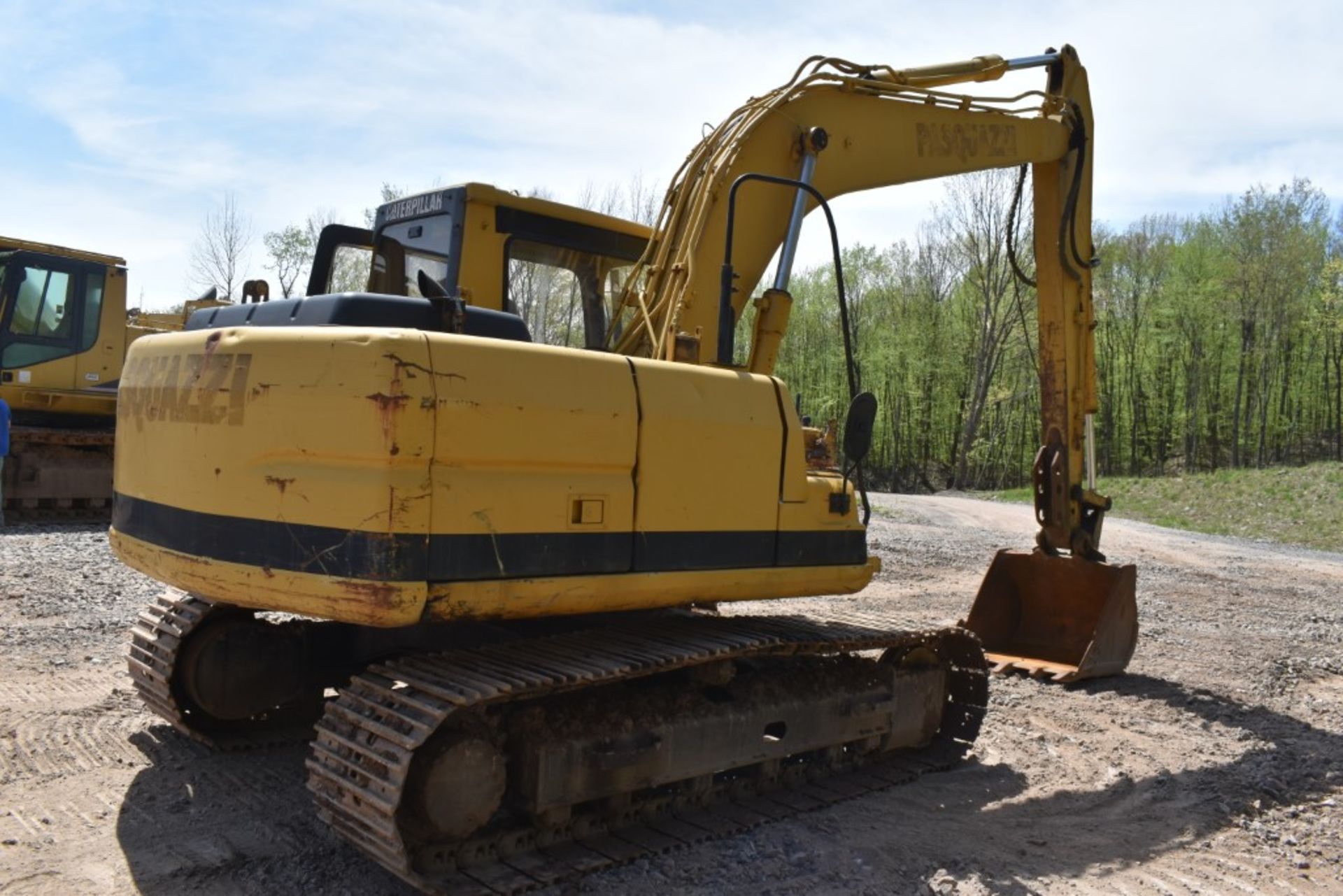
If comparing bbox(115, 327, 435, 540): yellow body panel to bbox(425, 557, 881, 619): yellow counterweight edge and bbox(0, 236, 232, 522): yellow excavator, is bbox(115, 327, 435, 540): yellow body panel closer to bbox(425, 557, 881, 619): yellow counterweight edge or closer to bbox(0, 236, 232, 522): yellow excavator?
bbox(425, 557, 881, 619): yellow counterweight edge

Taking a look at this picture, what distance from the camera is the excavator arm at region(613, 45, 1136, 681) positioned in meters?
5.23

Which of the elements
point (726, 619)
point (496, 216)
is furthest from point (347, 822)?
point (496, 216)

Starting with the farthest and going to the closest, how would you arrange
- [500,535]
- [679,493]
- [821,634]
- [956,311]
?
1. [956,311]
2. [821,634]
3. [679,493]
4. [500,535]

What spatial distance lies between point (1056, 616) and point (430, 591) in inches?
214

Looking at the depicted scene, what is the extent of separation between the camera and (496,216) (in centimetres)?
504

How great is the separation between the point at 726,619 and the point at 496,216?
2.16 m

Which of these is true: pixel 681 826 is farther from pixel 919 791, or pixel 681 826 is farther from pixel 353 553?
pixel 353 553

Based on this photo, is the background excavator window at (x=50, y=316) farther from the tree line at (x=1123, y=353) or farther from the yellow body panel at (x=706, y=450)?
the tree line at (x=1123, y=353)

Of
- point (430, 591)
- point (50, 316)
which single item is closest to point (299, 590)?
point (430, 591)

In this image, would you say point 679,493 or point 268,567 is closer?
point 268,567

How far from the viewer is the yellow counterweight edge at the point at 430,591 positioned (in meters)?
3.51

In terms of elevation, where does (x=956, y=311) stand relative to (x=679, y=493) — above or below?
above

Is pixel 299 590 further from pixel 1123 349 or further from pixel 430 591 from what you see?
pixel 1123 349

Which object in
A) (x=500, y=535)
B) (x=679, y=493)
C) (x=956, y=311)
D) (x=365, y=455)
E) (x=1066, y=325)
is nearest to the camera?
(x=365, y=455)
